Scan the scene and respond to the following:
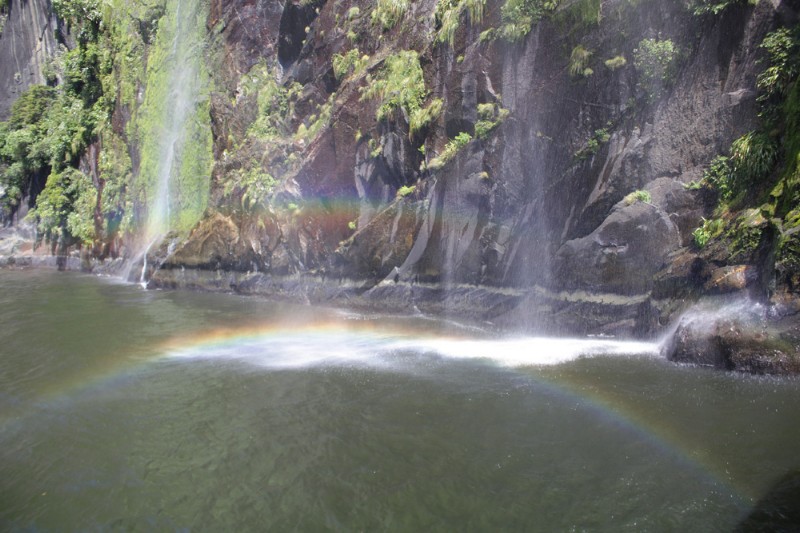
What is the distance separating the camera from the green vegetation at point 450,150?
1780 centimetres

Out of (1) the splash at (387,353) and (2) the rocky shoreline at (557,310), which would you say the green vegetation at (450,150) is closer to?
(2) the rocky shoreline at (557,310)

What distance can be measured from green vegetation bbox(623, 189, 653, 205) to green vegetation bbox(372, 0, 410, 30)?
11.5m

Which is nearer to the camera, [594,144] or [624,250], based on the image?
[624,250]

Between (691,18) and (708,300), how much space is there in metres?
7.17

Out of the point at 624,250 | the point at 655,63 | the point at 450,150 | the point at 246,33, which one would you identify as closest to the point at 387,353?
the point at 624,250

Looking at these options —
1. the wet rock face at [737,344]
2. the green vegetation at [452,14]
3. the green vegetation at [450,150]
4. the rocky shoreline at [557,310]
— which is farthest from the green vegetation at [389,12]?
the wet rock face at [737,344]

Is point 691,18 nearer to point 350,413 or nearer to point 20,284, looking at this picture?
point 350,413

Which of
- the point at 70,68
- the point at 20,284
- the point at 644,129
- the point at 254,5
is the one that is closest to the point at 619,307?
the point at 644,129

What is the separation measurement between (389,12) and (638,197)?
12434 mm

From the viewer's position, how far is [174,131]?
103 ft

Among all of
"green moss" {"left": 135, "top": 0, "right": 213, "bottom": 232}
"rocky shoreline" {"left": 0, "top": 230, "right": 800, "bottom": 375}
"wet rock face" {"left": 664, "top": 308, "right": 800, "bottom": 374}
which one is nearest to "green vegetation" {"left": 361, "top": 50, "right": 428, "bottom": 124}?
"rocky shoreline" {"left": 0, "top": 230, "right": 800, "bottom": 375}

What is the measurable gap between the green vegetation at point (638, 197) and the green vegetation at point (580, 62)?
12.0 feet

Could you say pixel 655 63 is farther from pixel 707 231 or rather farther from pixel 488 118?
pixel 488 118

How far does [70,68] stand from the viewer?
39469 millimetres
